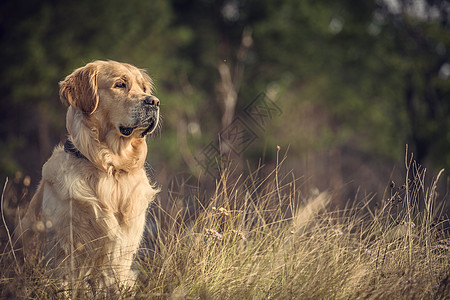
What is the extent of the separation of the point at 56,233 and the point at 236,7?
14034 mm

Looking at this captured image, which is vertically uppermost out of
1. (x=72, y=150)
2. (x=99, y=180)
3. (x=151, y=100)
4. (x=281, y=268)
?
(x=151, y=100)

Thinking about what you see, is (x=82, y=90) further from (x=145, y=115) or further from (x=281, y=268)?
(x=281, y=268)

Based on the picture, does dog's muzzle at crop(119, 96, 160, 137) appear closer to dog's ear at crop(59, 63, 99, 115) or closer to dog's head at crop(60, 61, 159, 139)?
dog's head at crop(60, 61, 159, 139)

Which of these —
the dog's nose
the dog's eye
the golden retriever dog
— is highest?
the dog's eye

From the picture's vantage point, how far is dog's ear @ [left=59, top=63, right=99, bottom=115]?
3.08 meters

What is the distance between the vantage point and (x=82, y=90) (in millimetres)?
3100

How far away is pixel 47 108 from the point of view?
426 inches

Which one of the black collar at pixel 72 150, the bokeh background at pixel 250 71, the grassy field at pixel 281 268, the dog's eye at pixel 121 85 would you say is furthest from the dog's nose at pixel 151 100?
the bokeh background at pixel 250 71

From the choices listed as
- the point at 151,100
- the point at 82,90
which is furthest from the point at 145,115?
the point at 82,90

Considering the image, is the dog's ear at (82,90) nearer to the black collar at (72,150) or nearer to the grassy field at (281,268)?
the black collar at (72,150)

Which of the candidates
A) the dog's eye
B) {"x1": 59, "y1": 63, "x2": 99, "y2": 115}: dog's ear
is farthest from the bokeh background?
{"x1": 59, "y1": 63, "x2": 99, "y2": 115}: dog's ear

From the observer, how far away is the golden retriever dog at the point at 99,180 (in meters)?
2.78

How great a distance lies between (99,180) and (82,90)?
0.66 m

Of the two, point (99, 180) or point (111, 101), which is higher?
point (111, 101)
